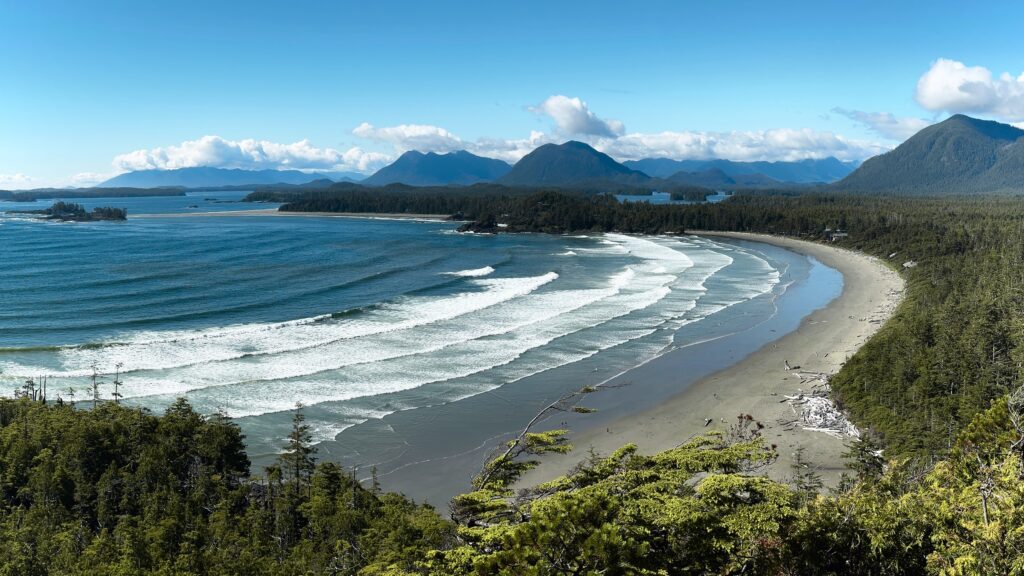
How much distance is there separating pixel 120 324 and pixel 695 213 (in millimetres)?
126896

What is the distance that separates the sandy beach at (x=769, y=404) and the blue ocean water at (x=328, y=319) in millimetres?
5912

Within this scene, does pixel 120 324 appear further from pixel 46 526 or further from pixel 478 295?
pixel 46 526

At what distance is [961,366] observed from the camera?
2880 centimetres

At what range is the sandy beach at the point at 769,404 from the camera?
1045 inches

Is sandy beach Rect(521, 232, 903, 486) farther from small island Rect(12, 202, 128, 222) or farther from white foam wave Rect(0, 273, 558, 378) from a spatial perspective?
small island Rect(12, 202, 128, 222)

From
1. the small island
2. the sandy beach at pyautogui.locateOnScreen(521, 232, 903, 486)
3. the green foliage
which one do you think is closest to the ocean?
the sandy beach at pyautogui.locateOnScreen(521, 232, 903, 486)

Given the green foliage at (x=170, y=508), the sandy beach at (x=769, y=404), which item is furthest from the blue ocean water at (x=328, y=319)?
the green foliage at (x=170, y=508)

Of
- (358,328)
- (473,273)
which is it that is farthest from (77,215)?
(358,328)

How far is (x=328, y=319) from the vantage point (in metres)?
47.5

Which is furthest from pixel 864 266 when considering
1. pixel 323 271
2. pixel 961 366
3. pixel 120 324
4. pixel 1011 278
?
pixel 120 324

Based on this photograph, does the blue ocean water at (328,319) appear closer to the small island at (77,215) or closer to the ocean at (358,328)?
the ocean at (358,328)

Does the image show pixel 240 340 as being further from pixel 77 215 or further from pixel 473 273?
pixel 77 215

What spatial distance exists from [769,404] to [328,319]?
30750mm

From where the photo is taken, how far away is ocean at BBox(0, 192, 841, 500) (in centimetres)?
3070
